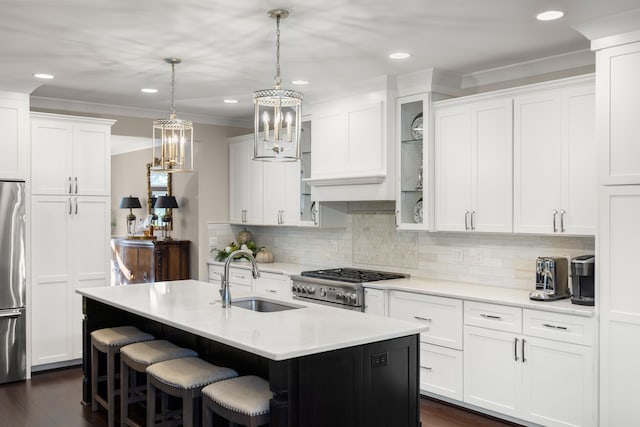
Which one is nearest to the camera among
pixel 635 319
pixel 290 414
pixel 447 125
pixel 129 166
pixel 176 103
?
pixel 290 414

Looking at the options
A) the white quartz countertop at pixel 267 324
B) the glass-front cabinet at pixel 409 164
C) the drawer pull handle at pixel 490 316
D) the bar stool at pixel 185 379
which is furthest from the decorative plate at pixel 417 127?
the bar stool at pixel 185 379

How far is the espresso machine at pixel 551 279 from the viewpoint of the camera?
3.99 metres

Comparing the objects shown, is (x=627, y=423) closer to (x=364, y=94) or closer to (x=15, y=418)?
(x=364, y=94)

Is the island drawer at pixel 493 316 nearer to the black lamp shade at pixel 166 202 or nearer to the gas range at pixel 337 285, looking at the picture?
the gas range at pixel 337 285

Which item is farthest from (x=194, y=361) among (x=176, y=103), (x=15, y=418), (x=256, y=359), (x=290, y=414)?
(x=176, y=103)

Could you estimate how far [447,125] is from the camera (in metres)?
4.78

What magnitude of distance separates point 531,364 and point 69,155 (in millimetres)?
4459

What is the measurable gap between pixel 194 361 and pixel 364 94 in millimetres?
2888

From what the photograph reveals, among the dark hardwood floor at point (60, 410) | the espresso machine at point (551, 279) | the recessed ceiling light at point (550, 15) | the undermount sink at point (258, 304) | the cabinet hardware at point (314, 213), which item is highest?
the recessed ceiling light at point (550, 15)

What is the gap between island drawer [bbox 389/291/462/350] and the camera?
14.3 ft

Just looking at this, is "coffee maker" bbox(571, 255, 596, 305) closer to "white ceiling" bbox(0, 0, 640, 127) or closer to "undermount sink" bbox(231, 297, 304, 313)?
"white ceiling" bbox(0, 0, 640, 127)

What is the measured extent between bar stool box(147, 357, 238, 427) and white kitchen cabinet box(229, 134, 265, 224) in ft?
11.4

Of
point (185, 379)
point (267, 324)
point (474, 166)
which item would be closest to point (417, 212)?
point (474, 166)

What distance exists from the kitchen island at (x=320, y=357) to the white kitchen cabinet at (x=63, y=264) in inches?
85.8
